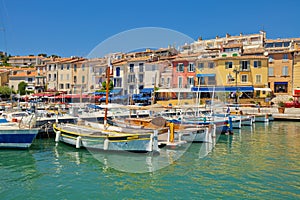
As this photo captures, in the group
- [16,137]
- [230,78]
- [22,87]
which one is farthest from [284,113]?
[22,87]

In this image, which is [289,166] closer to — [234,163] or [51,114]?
[234,163]

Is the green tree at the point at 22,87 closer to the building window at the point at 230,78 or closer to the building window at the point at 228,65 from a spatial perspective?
the building window at the point at 228,65

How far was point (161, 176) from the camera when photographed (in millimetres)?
12391

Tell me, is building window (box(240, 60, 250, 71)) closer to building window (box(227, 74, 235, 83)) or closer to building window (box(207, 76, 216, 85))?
building window (box(227, 74, 235, 83))

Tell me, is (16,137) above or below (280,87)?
below

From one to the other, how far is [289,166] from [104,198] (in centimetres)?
893

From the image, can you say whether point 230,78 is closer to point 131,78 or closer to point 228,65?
point 228,65

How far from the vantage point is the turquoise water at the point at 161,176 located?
412 inches

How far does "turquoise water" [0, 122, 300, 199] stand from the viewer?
10477 mm

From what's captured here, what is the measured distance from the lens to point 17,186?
1119 centimetres

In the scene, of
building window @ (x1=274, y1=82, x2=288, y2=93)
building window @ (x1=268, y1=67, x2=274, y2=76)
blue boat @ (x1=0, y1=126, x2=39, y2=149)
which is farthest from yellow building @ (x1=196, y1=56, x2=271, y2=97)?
blue boat @ (x1=0, y1=126, x2=39, y2=149)

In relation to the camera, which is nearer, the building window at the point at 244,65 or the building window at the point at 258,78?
the building window at the point at 258,78

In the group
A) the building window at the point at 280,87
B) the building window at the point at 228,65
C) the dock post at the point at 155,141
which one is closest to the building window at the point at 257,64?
the building window at the point at 228,65

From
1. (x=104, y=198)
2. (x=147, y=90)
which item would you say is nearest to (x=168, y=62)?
(x=147, y=90)
